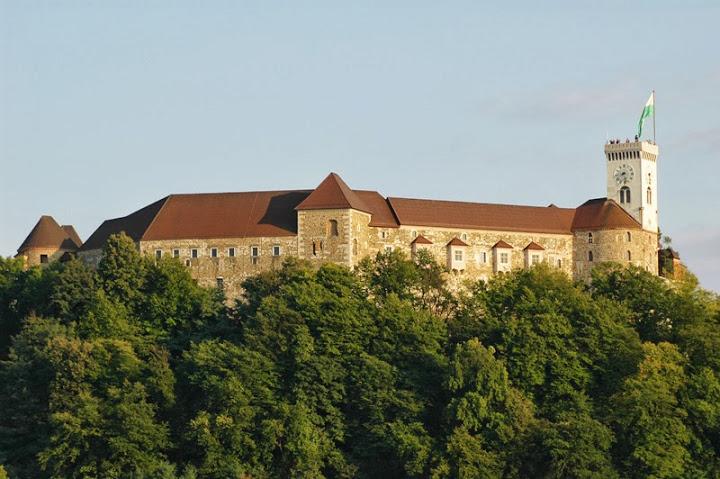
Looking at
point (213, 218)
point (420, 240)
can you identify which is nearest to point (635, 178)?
point (420, 240)

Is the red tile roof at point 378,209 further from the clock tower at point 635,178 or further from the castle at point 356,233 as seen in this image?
the clock tower at point 635,178

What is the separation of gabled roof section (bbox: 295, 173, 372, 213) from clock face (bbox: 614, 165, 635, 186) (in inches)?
728

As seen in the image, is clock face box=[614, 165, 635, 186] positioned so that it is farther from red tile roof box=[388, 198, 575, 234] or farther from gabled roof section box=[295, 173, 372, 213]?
gabled roof section box=[295, 173, 372, 213]

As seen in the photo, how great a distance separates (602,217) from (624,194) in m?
5.45

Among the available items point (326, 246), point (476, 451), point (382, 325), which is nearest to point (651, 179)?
point (326, 246)

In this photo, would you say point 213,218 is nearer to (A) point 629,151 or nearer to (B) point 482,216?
(B) point 482,216

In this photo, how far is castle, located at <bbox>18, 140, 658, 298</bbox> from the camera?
4013 inches

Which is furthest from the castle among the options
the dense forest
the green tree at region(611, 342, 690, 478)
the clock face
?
the green tree at region(611, 342, 690, 478)

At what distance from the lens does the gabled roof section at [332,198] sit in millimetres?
101625

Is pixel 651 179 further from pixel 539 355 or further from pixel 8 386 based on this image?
pixel 8 386

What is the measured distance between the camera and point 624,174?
4530 inches

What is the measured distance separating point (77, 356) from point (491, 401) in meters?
19.8

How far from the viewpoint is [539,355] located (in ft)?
283

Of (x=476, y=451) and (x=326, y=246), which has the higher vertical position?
(x=326, y=246)
